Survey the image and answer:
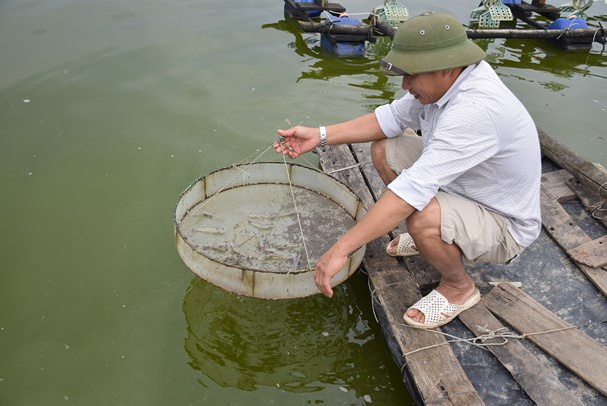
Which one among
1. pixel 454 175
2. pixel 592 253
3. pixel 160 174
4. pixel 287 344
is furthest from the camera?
pixel 160 174

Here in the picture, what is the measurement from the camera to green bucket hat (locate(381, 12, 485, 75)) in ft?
7.29

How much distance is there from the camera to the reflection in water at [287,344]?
2.72 m

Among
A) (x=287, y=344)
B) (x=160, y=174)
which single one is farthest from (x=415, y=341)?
(x=160, y=174)

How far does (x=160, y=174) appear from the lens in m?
4.05

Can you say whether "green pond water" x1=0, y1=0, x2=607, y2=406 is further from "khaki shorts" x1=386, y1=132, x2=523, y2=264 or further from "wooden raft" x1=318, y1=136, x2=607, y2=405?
"khaki shorts" x1=386, y1=132, x2=523, y2=264

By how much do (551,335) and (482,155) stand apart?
103 cm

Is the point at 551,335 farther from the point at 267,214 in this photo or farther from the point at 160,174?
the point at 160,174

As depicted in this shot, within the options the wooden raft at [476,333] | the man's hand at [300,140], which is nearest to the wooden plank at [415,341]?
the wooden raft at [476,333]

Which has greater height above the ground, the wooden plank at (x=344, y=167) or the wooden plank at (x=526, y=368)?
the wooden plank at (x=344, y=167)

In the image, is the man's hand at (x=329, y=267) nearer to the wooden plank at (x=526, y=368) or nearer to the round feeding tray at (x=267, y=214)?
the round feeding tray at (x=267, y=214)

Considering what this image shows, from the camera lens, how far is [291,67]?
5.73m

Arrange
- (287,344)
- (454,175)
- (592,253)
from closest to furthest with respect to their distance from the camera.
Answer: (454,175) → (287,344) → (592,253)

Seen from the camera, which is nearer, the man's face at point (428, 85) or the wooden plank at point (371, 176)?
the man's face at point (428, 85)

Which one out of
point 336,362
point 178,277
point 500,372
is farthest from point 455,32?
point 178,277
